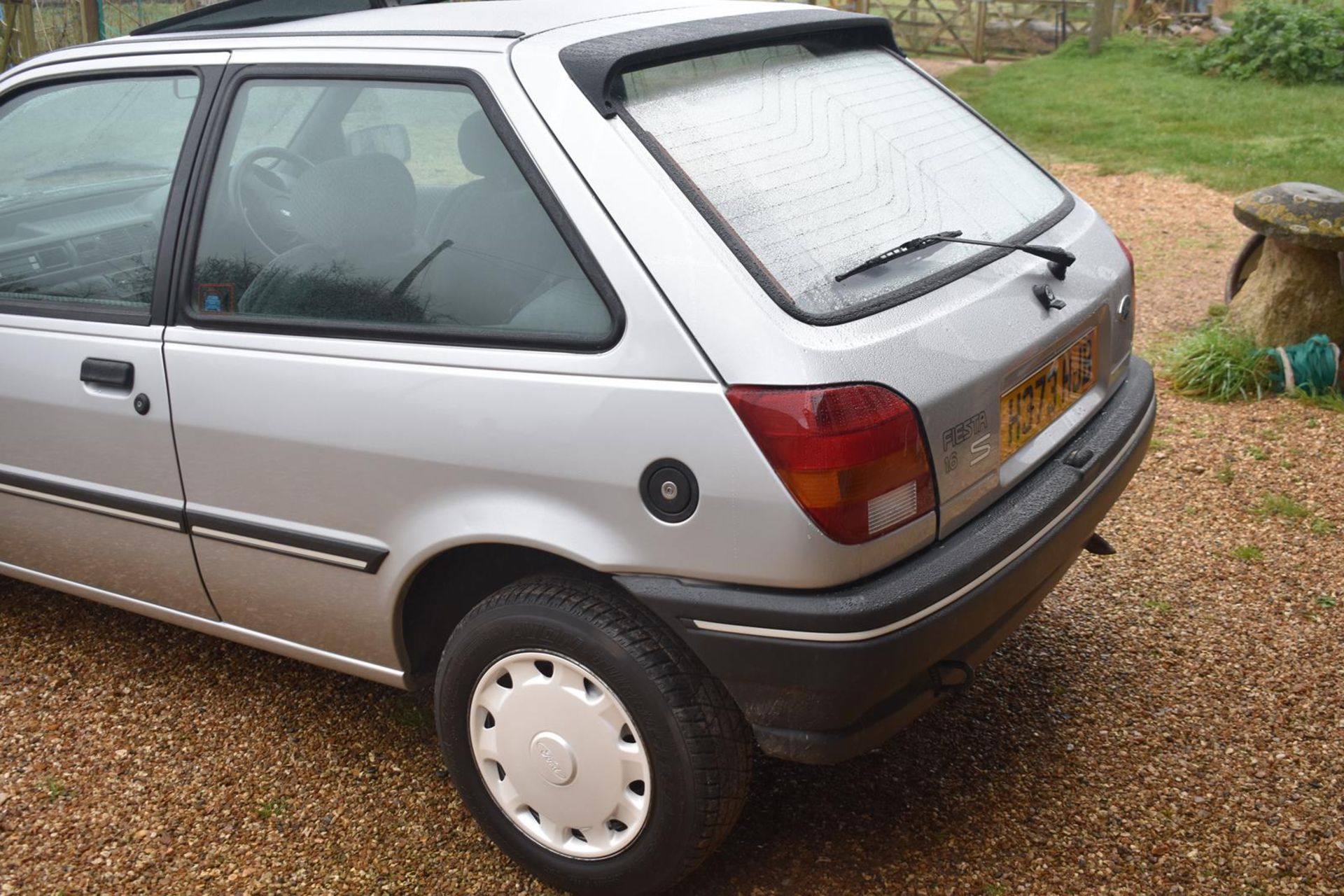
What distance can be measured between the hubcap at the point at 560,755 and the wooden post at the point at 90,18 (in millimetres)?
9185

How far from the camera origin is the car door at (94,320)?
2.79m

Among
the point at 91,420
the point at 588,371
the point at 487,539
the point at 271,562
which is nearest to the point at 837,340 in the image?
the point at 588,371

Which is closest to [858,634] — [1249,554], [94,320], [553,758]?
A: [553,758]

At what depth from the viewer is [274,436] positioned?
2.58m

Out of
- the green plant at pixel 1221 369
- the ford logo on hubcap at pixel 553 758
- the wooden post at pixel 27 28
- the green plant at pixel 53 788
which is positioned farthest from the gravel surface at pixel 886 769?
the wooden post at pixel 27 28

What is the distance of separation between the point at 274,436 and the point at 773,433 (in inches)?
45.6

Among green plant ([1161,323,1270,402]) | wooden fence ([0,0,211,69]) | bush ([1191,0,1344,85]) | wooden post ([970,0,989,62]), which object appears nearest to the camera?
green plant ([1161,323,1270,402])

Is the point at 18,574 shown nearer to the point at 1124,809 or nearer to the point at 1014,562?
the point at 1014,562

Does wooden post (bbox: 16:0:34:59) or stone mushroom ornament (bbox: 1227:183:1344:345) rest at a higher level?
wooden post (bbox: 16:0:34:59)

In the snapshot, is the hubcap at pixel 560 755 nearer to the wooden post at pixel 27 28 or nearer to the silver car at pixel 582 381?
the silver car at pixel 582 381

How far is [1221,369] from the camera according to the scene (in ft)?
17.7

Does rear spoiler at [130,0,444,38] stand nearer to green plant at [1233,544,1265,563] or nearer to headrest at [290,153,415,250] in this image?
headrest at [290,153,415,250]

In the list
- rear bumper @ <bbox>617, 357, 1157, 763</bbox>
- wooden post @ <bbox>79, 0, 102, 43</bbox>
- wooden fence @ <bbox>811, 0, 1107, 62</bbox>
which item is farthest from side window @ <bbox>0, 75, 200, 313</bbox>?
wooden fence @ <bbox>811, 0, 1107, 62</bbox>

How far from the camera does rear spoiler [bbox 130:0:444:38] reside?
3.06 m
